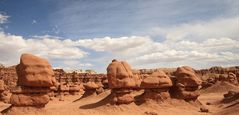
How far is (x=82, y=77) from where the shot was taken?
246 feet

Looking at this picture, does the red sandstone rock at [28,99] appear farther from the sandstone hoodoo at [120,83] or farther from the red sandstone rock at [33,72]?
the sandstone hoodoo at [120,83]

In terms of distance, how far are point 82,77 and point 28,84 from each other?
5652cm

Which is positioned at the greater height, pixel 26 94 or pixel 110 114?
pixel 26 94

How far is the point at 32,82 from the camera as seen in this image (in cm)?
1848

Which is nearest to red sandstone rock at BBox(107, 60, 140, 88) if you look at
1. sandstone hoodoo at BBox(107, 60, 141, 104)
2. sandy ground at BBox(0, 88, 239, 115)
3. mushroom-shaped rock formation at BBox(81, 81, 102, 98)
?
sandstone hoodoo at BBox(107, 60, 141, 104)

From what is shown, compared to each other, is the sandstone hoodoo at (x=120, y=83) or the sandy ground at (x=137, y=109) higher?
the sandstone hoodoo at (x=120, y=83)

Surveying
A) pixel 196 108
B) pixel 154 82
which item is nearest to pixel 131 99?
pixel 154 82

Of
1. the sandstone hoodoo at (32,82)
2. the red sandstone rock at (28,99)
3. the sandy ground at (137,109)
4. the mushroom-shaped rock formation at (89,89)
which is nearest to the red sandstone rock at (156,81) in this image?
the sandy ground at (137,109)

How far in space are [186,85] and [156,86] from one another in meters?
3.60

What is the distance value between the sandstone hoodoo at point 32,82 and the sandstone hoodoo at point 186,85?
1167 cm

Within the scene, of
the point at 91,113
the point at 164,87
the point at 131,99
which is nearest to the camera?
the point at 91,113

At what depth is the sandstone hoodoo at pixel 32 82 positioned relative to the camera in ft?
60.3

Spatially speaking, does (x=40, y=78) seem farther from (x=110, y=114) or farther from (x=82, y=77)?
(x=82, y=77)

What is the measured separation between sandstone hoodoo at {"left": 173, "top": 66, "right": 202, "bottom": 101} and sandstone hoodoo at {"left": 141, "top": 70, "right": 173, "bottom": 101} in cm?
152
